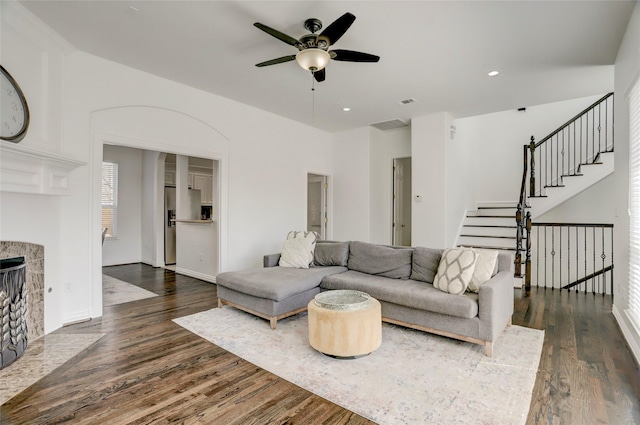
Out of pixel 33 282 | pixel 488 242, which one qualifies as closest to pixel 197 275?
pixel 33 282

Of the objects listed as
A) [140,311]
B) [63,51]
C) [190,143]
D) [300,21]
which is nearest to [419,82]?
[300,21]

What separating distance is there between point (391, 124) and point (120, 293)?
5591 millimetres

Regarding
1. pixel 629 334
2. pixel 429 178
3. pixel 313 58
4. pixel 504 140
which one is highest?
pixel 504 140

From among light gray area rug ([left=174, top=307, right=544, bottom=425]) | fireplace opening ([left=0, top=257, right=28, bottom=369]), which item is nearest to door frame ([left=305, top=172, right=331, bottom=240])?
light gray area rug ([left=174, top=307, right=544, bottom=425])

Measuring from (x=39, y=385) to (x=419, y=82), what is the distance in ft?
16.3

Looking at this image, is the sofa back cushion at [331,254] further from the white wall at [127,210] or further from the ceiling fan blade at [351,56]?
the white wall at [127,210]

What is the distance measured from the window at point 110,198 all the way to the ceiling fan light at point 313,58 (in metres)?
6.10

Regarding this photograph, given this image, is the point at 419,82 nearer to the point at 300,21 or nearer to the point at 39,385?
the point at 300,21

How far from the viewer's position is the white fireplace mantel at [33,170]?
248 centimetres

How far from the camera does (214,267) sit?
543 cm

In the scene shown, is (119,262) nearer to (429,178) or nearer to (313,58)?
(313,58)

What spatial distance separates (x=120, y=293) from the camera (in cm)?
462

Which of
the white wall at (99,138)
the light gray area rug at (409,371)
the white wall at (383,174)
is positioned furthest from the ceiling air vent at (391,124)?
the light gray area rug at (409,371)

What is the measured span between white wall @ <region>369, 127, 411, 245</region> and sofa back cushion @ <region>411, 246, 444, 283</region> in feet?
9.44
